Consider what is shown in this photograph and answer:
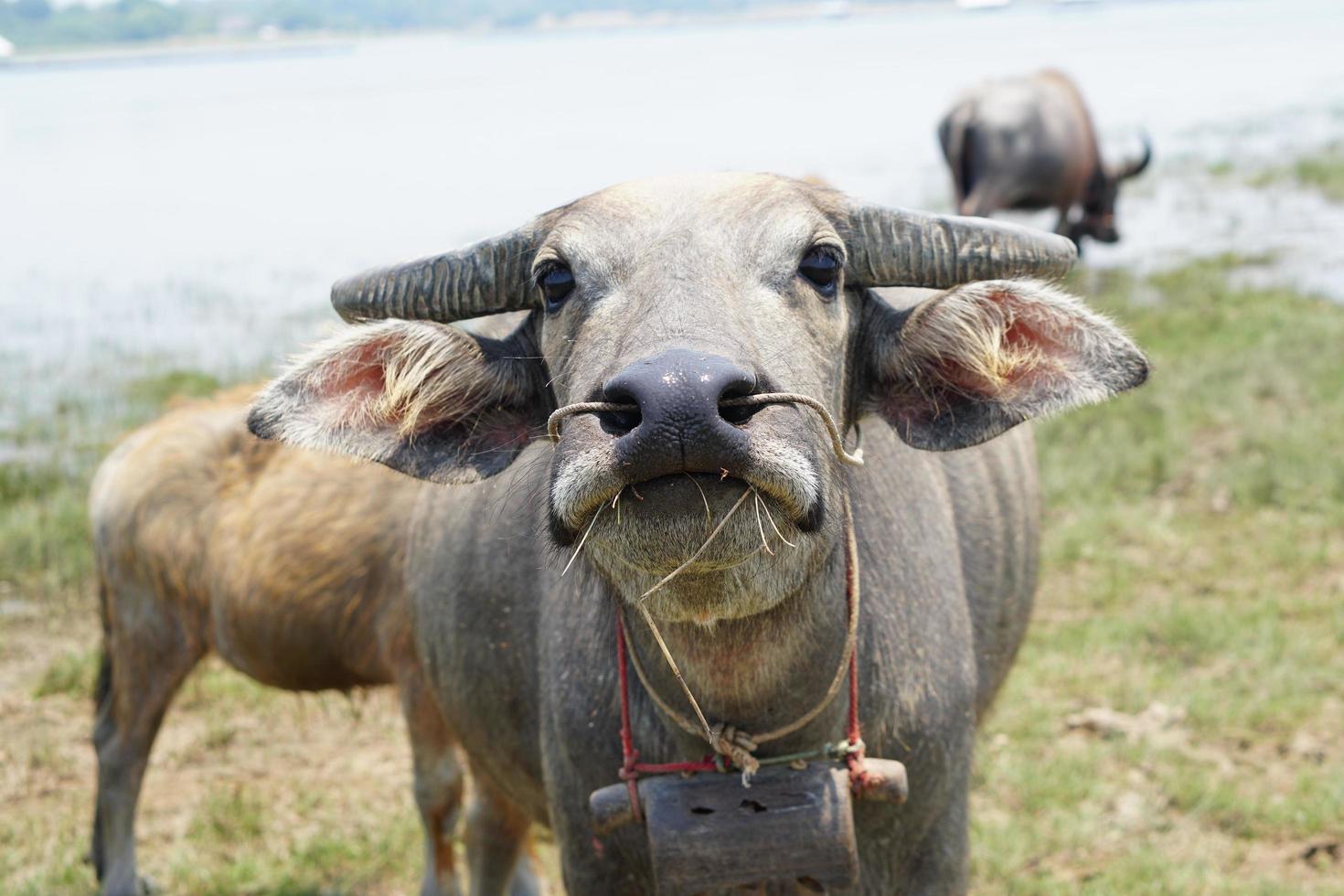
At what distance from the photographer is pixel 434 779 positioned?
172 inches

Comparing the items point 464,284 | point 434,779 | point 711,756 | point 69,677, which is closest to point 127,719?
point 434,779

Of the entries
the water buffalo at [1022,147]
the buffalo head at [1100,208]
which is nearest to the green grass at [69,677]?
the water buffalo at [1022,147]

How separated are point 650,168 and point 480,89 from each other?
26458 mm

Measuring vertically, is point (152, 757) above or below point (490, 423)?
below

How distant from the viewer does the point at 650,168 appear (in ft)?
73.8

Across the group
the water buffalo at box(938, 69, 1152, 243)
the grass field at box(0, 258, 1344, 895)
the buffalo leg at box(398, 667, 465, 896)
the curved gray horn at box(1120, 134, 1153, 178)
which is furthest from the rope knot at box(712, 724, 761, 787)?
the curved gray horn at box(1120, 134, 1153, 178)

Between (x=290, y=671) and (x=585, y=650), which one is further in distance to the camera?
(x=290, y=671)

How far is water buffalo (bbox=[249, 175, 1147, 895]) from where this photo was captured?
85.6 inches

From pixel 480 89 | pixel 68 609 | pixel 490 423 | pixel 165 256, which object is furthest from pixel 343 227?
pixel 480 89

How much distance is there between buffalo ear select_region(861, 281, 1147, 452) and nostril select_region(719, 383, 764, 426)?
0.72 metres

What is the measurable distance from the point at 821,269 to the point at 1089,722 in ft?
10.3

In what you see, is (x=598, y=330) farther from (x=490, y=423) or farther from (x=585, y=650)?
(x=585, y=650)

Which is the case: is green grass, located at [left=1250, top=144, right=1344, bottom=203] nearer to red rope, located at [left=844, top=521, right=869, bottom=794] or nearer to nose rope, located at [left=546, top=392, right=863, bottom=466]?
red rope, located at [left=844, top=521, right=869, bottom=794]

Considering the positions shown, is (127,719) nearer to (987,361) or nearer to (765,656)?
(765,656)
